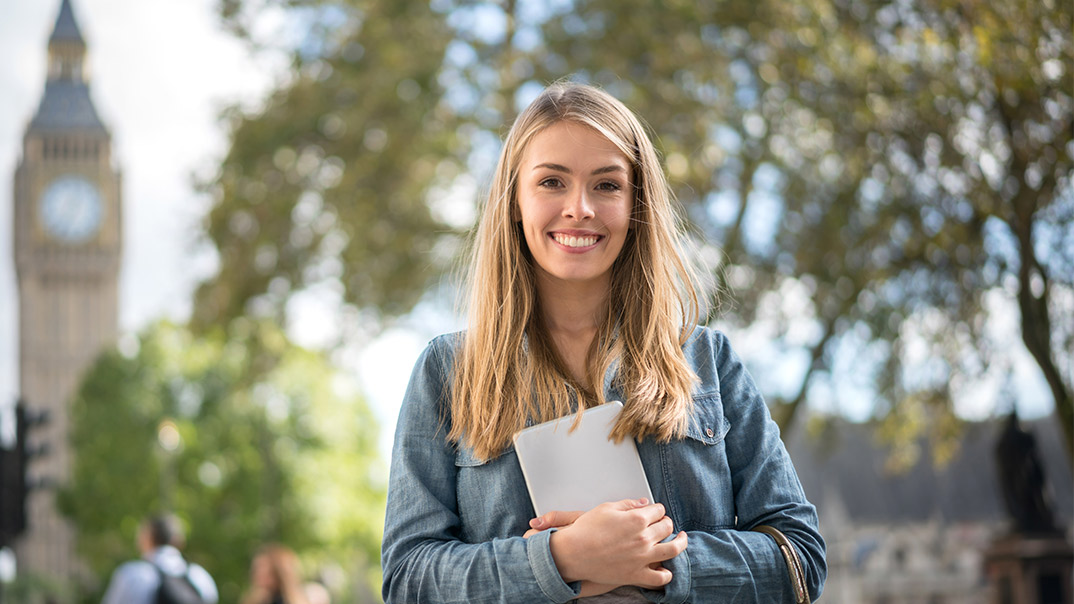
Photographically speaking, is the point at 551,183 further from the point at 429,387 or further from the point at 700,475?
the point at 700,475

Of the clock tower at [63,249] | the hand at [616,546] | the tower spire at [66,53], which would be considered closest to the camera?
the hand at [616,546]

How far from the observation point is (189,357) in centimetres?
3750

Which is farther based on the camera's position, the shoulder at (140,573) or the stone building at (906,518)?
the stone building at (906,518)

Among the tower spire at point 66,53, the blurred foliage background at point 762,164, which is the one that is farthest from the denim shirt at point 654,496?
the tower spire at point 66,53

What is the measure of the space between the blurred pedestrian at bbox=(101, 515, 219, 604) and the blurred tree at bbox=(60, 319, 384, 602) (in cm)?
2241

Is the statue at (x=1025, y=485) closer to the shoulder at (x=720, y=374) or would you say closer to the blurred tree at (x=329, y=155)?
the blurred tree at (x=329, y=155)

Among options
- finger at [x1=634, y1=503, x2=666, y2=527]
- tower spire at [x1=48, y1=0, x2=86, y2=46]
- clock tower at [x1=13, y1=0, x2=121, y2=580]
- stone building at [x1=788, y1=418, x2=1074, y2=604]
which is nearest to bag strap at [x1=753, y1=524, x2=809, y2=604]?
finger at [x1=634, y1=503, x2=666, y2=527]

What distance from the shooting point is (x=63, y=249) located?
74.9 m

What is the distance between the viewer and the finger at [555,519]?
195cm

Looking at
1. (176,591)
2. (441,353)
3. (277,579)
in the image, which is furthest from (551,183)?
(277,579)

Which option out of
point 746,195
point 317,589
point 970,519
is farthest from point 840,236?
point 970,519

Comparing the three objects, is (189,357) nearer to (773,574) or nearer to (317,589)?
(317,589)

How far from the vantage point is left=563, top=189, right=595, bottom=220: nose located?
2.11m

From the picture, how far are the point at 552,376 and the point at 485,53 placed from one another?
13.4 m
